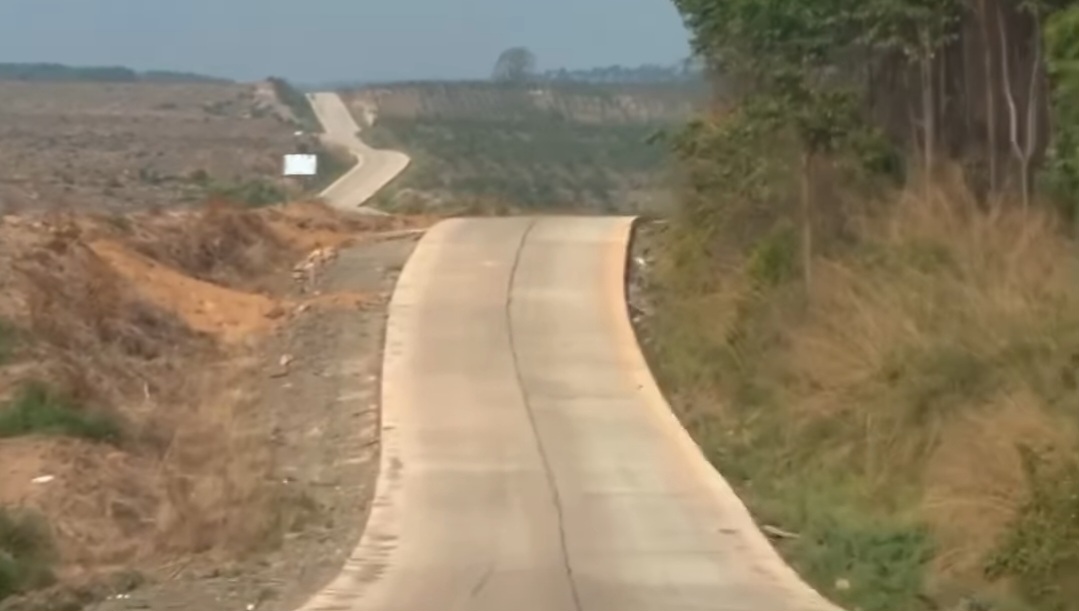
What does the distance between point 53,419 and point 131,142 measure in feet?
203

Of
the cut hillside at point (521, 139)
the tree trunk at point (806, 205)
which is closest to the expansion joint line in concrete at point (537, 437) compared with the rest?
the tree trunk at point (806, 205)

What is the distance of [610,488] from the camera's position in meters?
18.0

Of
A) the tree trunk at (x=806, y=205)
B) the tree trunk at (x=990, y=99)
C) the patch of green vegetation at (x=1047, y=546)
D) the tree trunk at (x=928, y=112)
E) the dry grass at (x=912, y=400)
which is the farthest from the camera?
the tree trunk at (x=928, y=112)

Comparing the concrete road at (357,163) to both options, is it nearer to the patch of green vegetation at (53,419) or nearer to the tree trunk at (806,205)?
the tree trunk at (806,205)

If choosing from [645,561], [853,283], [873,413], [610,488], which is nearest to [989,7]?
[853,283]

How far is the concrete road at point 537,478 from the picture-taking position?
1398 centimetres

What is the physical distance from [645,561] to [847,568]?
4.54ft

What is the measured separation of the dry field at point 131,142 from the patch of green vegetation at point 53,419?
1657 cm

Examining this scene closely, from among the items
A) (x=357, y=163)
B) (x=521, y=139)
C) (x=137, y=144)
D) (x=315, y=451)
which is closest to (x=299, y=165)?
(x=315, y=451)

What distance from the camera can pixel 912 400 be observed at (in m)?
18.0

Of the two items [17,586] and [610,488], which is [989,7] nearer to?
[610,488]

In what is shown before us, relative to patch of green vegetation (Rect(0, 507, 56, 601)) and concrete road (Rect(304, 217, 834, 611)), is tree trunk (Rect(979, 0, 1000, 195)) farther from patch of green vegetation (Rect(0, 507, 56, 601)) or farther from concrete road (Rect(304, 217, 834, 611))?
patch of green vegetation (Rect(0, 507, 56, 601))

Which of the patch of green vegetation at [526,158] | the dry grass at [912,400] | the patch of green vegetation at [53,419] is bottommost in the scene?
the patch of green vegetation at [526,158]

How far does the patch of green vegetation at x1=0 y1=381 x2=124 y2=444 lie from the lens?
23.0 meters
